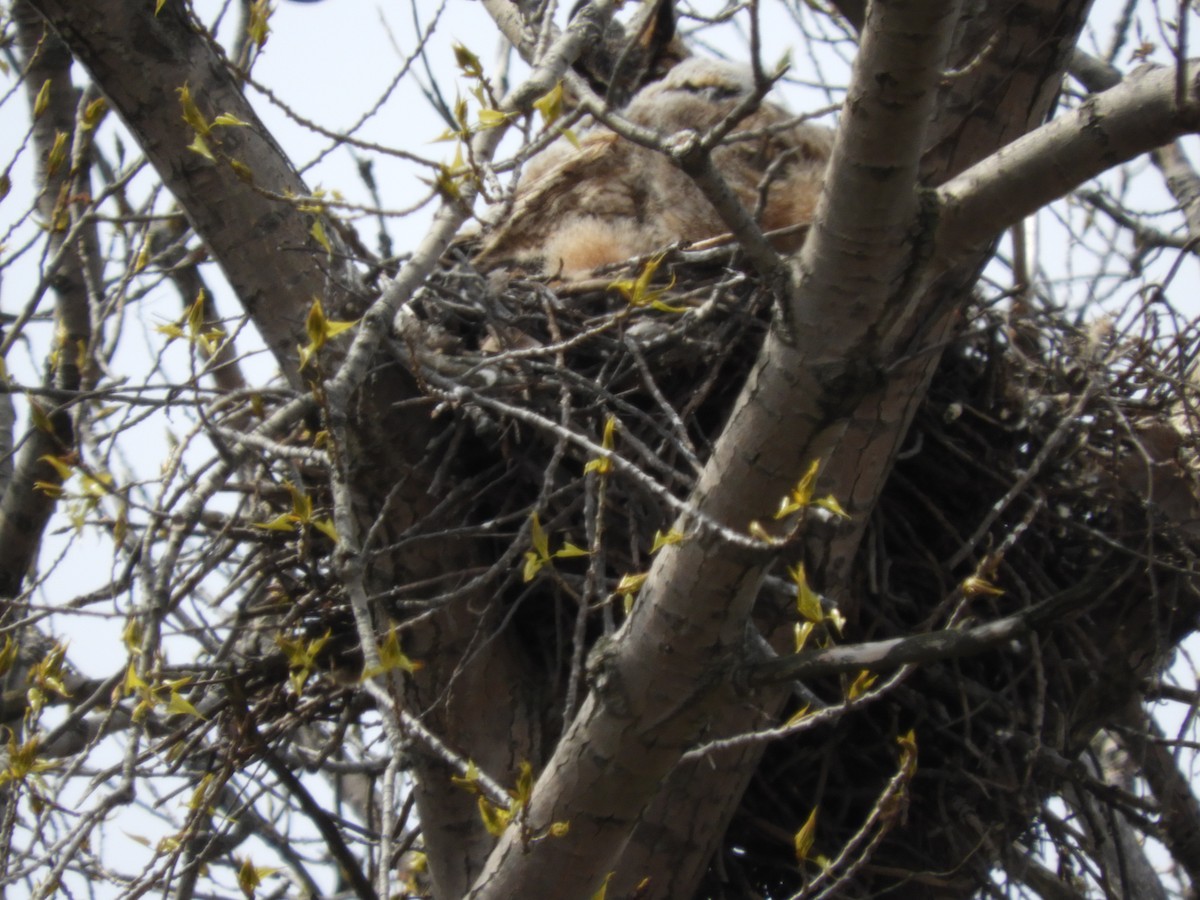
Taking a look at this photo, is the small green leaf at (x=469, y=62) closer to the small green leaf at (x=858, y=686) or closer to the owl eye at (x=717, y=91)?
the small green leaf at (x=858, y=686)

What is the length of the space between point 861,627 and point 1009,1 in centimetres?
151

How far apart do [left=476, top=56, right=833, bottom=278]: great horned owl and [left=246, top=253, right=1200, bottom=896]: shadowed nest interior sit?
17.3 inches

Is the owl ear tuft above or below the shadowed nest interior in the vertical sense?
above

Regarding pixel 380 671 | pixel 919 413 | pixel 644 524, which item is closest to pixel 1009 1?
pixel 919 413

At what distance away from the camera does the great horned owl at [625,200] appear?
364 centimetres

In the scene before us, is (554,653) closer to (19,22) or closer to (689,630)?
(689,630)

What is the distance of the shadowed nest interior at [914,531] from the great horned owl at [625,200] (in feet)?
1.44

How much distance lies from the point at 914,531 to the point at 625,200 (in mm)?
1524

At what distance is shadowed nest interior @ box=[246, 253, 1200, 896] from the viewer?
2.79m

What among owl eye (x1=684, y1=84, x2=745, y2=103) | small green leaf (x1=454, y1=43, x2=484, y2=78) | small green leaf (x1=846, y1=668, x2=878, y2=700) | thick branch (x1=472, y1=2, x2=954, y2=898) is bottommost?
small green leaf (x1=846, y1=668, x2=878, y2=700)

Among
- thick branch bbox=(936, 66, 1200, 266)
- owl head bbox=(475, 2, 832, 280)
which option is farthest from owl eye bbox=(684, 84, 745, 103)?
thick branch bbox=(936, 66, 1200, 266)

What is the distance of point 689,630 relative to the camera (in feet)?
6.61

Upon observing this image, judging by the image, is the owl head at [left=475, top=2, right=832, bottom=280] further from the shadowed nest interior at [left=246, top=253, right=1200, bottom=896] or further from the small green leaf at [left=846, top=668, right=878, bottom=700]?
the small green leaf at [left=846, top=668, right=878, bottom=700]

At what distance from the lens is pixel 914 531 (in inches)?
121
